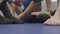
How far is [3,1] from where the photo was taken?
2006 millimetres

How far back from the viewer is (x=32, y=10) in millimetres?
2396

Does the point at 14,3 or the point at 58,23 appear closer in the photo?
the point at 58,23

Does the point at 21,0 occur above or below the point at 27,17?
above

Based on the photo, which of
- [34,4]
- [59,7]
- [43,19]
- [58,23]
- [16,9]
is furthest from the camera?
[16,9]

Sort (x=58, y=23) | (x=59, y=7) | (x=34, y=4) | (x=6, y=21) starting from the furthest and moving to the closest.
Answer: (x=34, y=4) → (x=6, y=21) → (x=59, y=7) → (x=58, y=23)

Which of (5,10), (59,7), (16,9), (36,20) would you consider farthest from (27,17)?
(16,9)

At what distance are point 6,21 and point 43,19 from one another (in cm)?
40

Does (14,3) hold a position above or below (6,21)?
above

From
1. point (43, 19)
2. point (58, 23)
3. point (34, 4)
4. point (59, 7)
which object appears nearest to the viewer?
point (58, 23)

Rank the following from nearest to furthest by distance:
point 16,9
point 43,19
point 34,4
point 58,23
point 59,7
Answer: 1. point 58,23
2. point 59,7
3. point 43,19
4. point 34,4
5. point 16,9

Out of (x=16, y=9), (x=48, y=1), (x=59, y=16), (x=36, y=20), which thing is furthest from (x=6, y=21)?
(x=16, y=9)

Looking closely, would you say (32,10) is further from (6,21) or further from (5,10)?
(6,21)

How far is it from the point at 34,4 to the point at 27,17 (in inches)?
13.9

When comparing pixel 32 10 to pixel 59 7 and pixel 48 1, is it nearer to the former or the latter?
pixel 48 1
